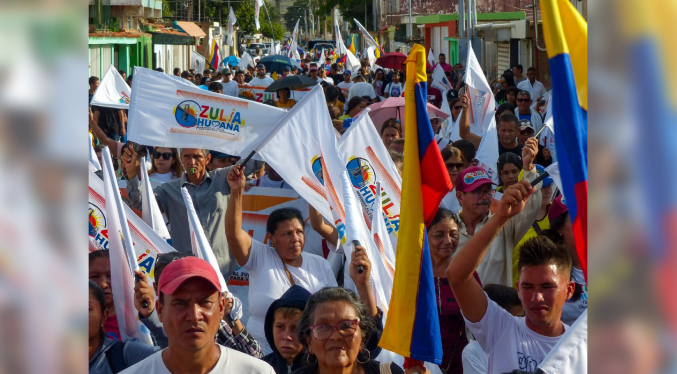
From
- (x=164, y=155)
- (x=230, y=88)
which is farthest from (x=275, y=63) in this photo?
(x=164, y=155)

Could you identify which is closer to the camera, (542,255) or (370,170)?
(542,255)

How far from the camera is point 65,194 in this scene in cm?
78

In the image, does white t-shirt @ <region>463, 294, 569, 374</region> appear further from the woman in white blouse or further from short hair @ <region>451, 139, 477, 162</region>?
short hair @ <region>451, 139, 477, 162</region>

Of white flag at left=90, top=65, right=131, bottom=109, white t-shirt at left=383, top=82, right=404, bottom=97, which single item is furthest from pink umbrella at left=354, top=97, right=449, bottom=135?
white t-shirt at left=383, top=82, right=404, bottom=97

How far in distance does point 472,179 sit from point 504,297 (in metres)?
1.21

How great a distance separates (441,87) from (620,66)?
1563 centimetres

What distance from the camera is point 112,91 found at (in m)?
9.22

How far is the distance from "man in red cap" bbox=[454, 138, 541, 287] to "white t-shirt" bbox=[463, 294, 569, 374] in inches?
53.7

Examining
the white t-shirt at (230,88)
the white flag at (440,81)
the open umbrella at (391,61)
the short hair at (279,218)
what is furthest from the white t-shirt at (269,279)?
the open umbrella at (391,61)

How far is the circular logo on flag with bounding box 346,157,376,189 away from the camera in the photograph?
6.02 meters

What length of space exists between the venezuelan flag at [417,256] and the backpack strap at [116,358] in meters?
1.10

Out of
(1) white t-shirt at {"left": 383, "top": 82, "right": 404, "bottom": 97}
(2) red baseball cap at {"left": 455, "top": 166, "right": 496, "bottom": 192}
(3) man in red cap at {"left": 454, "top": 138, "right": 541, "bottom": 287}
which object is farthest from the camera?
(1) white t-shirt at {"left": 383, "top": 82, "right": 404, "bottom": 97}

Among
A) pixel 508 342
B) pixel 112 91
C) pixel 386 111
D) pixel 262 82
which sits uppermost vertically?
pixel 262 82

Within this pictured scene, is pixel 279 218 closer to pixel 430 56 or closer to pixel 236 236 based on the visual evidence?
pixel 236 236
